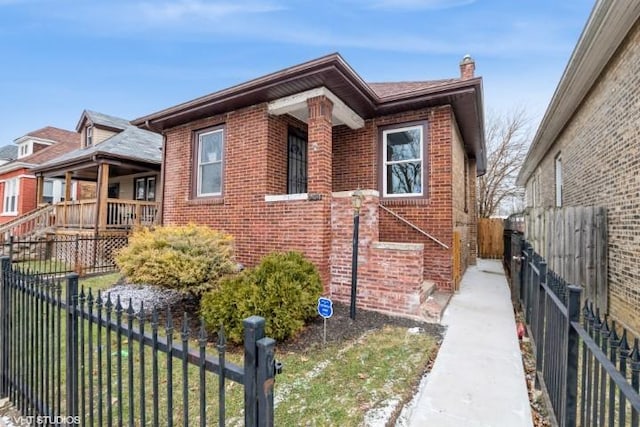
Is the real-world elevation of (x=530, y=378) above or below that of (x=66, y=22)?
below

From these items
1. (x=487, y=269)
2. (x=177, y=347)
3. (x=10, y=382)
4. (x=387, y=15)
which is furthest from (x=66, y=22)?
(x=487, y=269)

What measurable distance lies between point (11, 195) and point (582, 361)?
27845mm

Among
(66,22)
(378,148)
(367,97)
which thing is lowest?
(378,148)

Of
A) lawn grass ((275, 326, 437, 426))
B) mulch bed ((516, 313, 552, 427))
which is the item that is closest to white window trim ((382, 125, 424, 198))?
lawn grass ((275, 326, 437, 426))

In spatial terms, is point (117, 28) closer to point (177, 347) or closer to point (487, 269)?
point (177, 347)

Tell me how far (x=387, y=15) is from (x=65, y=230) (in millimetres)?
14201

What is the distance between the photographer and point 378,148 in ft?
25.0

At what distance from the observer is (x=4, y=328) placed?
126 inches

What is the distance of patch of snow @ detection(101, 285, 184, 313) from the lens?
612 cm

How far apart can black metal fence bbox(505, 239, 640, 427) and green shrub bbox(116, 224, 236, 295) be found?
4746mm

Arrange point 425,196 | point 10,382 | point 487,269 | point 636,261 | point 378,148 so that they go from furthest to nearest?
point 487,269 → point 378,148 → point 425,196 → point 636,261 → point 10,382

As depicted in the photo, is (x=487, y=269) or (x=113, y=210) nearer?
(x=487, y=269)

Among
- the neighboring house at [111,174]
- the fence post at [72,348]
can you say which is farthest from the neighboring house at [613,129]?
the neighboring house at [111,174]

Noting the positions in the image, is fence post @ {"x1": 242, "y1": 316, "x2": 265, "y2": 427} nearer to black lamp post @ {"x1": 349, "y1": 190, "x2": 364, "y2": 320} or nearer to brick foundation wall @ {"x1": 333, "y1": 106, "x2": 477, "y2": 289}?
black lamp post @ {"x1": 349, "y1": 190, "x2": 364, "y2": 320}
